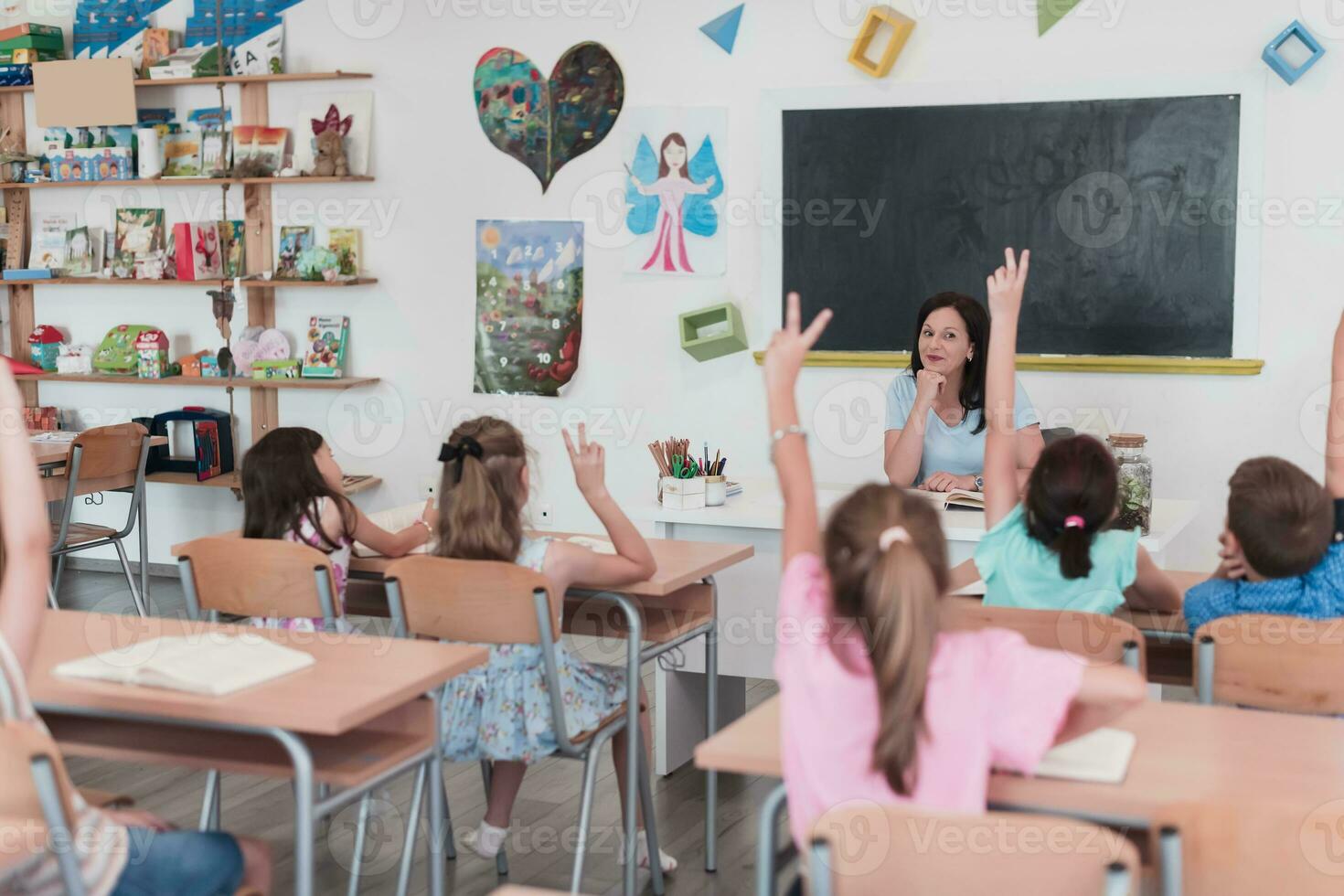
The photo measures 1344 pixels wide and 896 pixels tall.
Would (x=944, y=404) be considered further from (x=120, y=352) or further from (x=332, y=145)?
(x=120, y=352)

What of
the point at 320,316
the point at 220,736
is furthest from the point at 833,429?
the point at 220,736

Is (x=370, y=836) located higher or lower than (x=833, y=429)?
lower

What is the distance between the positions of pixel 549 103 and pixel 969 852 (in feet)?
14.1

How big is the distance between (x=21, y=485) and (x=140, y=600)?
3.59 metres

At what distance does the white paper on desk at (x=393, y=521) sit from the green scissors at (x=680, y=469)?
24.8 inches

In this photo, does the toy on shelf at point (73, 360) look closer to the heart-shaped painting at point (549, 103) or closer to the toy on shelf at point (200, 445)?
the toy on shelf at point (200, 445)

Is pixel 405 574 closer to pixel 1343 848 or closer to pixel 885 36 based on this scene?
pixel 1343 848

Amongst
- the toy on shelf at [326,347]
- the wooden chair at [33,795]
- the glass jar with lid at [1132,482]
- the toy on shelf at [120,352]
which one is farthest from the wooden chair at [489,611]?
the toy on shelf at [120,352]

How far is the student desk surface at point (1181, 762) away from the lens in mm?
1724

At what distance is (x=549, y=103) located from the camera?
5.38m

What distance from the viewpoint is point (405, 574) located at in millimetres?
2707

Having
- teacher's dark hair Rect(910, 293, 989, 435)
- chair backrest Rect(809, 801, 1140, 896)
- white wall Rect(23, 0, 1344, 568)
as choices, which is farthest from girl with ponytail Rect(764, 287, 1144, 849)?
white wall Rect(23, 0, 1344, 568)

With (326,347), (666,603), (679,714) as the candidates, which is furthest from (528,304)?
(666,603)

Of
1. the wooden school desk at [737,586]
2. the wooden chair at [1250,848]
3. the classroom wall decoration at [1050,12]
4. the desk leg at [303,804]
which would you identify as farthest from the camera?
the classroom wall decoration at [1050,12]
